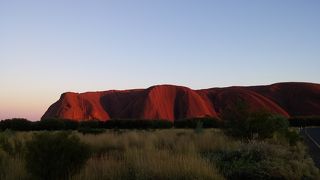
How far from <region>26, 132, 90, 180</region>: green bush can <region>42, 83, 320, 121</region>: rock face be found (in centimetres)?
9509

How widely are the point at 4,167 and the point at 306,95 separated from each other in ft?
369

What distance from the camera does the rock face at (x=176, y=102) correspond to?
110875 mm

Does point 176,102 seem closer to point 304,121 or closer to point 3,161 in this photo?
point 304,121

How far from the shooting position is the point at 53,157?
38.6 ft

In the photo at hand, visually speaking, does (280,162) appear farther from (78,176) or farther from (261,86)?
(261,86)

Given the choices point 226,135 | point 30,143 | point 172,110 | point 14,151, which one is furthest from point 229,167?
point 172,110

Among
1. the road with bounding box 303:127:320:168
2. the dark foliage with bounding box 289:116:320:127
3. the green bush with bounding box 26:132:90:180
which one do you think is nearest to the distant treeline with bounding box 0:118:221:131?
the dark foliage with bounding box 289:116:320:127

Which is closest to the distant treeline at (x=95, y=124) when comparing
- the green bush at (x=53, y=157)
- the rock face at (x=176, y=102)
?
the rock face at (x=176, y=102)

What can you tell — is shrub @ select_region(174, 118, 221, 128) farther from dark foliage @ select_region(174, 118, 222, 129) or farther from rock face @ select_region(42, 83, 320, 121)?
rock face @ select_region(42, 83, 320, 121)

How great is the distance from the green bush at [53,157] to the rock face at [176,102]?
312 ft

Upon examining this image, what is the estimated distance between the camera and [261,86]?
5059 inches

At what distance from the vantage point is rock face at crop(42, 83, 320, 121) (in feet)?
364

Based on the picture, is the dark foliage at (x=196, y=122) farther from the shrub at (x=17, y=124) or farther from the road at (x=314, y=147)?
the road at (x=314, y=147)

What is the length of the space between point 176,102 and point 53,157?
352ft
